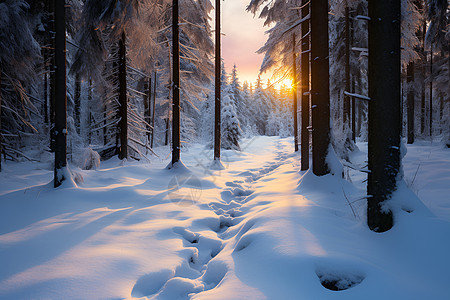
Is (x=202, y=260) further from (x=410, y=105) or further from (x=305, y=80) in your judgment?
(x=410, y=105)

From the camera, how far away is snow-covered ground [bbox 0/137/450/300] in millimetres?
2281

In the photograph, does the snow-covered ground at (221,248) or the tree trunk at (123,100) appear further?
the tree trunk at (123,100)

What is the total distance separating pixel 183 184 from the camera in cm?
777

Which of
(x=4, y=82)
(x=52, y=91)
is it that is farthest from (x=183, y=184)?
(x=52, y=91)

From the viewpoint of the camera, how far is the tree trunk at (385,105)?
10.1ft

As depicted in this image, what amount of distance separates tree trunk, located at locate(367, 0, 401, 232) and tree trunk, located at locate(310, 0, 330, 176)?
116 inches

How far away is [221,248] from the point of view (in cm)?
372

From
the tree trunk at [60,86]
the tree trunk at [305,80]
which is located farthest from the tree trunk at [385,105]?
the tree trunk at [60,86]

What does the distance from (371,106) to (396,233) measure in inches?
69.8

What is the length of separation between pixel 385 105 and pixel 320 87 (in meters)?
3.29

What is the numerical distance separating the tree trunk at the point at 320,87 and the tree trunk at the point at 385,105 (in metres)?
2.95

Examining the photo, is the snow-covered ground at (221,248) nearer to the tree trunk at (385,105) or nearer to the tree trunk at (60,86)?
the tree trunk at (385,105)

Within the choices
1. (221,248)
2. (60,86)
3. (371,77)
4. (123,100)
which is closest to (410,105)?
(371,77)

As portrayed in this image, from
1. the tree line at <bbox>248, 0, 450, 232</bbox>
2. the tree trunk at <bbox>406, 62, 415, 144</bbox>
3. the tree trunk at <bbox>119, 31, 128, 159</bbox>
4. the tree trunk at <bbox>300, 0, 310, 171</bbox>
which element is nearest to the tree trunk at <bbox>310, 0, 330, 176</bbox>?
the tree line at <bbox>248, 0, 450, 232</bbox>
